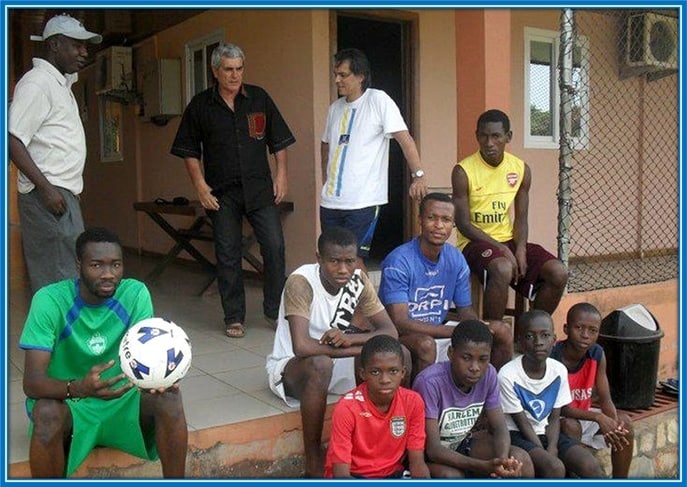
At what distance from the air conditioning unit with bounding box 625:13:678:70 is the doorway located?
8.59 feet

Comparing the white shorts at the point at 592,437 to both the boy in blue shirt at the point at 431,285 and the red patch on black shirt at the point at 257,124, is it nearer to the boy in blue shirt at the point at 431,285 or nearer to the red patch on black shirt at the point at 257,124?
the boy in blue shirt at the point at 431,285

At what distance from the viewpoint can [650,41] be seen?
7141 mm

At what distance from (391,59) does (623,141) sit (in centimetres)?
280

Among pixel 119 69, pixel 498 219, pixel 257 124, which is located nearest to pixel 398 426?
pixel 498 219

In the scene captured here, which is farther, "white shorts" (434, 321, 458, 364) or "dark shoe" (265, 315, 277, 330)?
"dark shoe" (265, 315, 277, 330)

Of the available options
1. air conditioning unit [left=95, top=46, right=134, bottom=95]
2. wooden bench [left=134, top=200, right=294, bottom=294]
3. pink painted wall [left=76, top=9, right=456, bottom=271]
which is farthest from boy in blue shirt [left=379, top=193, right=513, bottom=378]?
air conditioning unit [left=95, top=46, right=134, bottom=95]

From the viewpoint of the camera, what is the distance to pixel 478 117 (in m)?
4.18

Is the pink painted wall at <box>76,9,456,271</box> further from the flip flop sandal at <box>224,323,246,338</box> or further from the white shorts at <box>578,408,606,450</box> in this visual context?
the white shorts at <box>578,408,606,450</box>

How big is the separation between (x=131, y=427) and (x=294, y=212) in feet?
11.6

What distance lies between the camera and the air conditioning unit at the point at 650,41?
7113 mm

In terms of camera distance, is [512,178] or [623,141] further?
[623,141]

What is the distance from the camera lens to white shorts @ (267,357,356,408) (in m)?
3.19

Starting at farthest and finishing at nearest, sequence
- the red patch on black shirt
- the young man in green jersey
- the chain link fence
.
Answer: the chain link fence < the red patch on black shirt < the young man in green jersey

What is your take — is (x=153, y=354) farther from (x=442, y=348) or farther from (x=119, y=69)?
(x=119, y=69)
